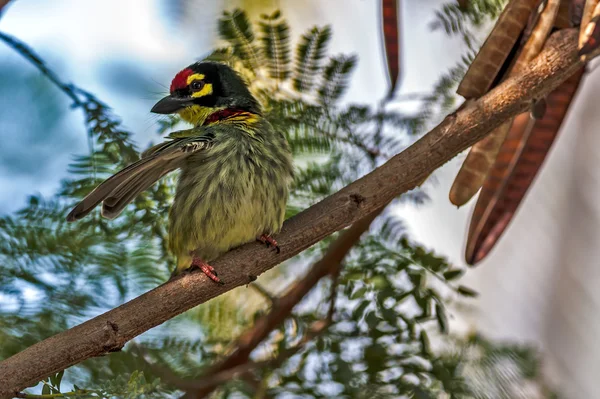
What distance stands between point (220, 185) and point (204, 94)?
49 centimetres

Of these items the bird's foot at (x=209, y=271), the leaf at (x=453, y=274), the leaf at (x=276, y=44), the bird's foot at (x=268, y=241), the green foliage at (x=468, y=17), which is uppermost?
the leaf at (x=276, y=44)

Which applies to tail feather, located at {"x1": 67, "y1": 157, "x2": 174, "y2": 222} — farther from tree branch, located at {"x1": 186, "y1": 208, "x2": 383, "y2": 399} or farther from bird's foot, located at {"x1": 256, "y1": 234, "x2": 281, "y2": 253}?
tree branch, located at {"x1": 186, "y1": 208, "x2": 383, "y2": 399}

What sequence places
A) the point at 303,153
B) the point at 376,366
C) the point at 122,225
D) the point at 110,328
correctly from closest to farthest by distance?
the point at 110,328, the point at 376,366, the point at 122,225, the point at 303,153

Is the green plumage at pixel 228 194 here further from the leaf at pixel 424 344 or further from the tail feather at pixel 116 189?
the leaf at pixel 424 344

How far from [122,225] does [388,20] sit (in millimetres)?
975

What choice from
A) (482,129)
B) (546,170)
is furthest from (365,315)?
(546,170)

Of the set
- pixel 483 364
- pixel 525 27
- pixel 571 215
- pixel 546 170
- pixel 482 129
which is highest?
pixel 546 170

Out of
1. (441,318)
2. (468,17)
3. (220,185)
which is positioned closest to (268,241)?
(220,185)

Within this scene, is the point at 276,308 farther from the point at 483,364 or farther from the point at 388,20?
the point at 388,20

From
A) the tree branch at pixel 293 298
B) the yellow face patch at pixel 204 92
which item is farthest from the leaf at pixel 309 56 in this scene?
the tree branch at pixel 293 298

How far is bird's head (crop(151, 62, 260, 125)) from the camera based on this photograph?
8.27ft

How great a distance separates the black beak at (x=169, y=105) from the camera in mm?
2484

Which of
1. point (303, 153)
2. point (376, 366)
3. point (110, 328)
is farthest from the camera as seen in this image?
point (303, 153)

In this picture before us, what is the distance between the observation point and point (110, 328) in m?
1.75
